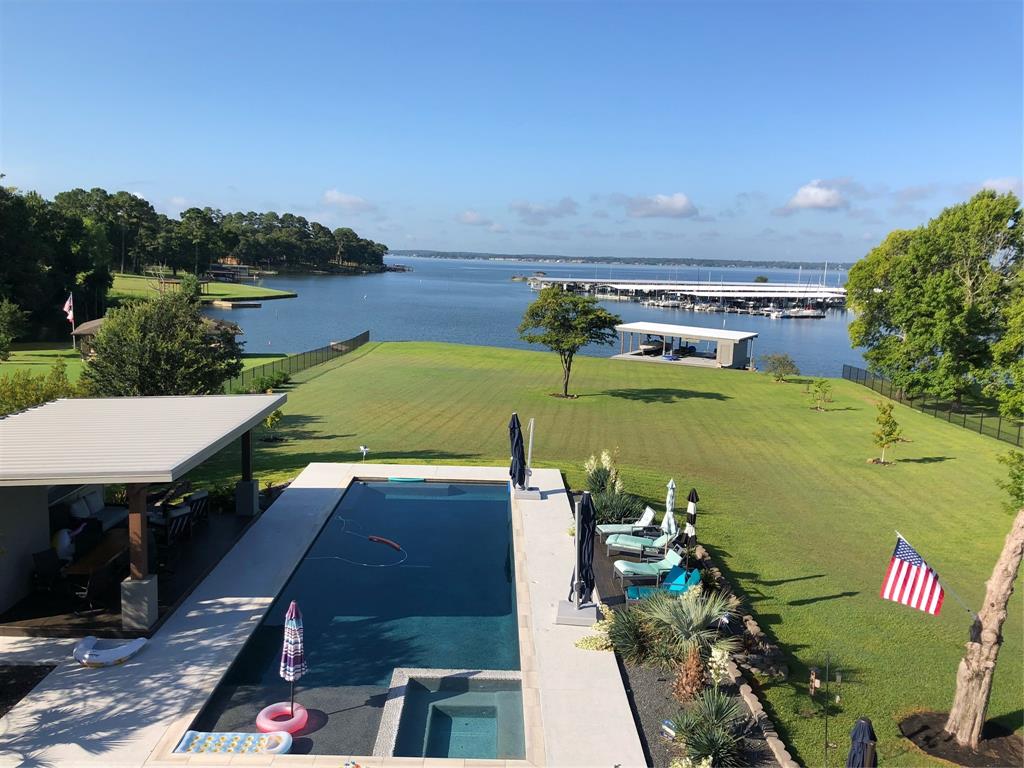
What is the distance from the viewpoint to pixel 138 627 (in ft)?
33.8

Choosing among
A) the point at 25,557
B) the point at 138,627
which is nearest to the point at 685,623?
the point at 138,627

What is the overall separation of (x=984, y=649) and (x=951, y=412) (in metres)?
30.5

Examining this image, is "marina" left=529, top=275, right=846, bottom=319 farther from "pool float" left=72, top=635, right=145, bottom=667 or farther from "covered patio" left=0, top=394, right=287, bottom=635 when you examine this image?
"pool float" left=72, top=635, right=145, bottom=667

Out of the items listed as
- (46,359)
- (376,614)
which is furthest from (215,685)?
(46,359)

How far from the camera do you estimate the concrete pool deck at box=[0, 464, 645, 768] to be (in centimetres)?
770

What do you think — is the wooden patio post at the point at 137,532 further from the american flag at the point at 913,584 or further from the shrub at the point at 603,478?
the american flag at the point at 913,584

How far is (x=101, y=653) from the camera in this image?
950 centimetres

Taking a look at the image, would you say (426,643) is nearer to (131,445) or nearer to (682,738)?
(682,738)

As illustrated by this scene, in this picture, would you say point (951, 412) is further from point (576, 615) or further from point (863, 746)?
point (863, 746)

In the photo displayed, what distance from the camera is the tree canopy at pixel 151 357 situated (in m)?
19.0

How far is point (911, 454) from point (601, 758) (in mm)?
21565

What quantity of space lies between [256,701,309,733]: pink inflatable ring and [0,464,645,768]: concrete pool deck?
57 cm

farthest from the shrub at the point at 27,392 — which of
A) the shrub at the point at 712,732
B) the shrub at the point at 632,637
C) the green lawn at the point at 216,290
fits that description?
the green lawn at the point at 216,290

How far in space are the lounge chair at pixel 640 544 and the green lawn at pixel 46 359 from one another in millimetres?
29657
